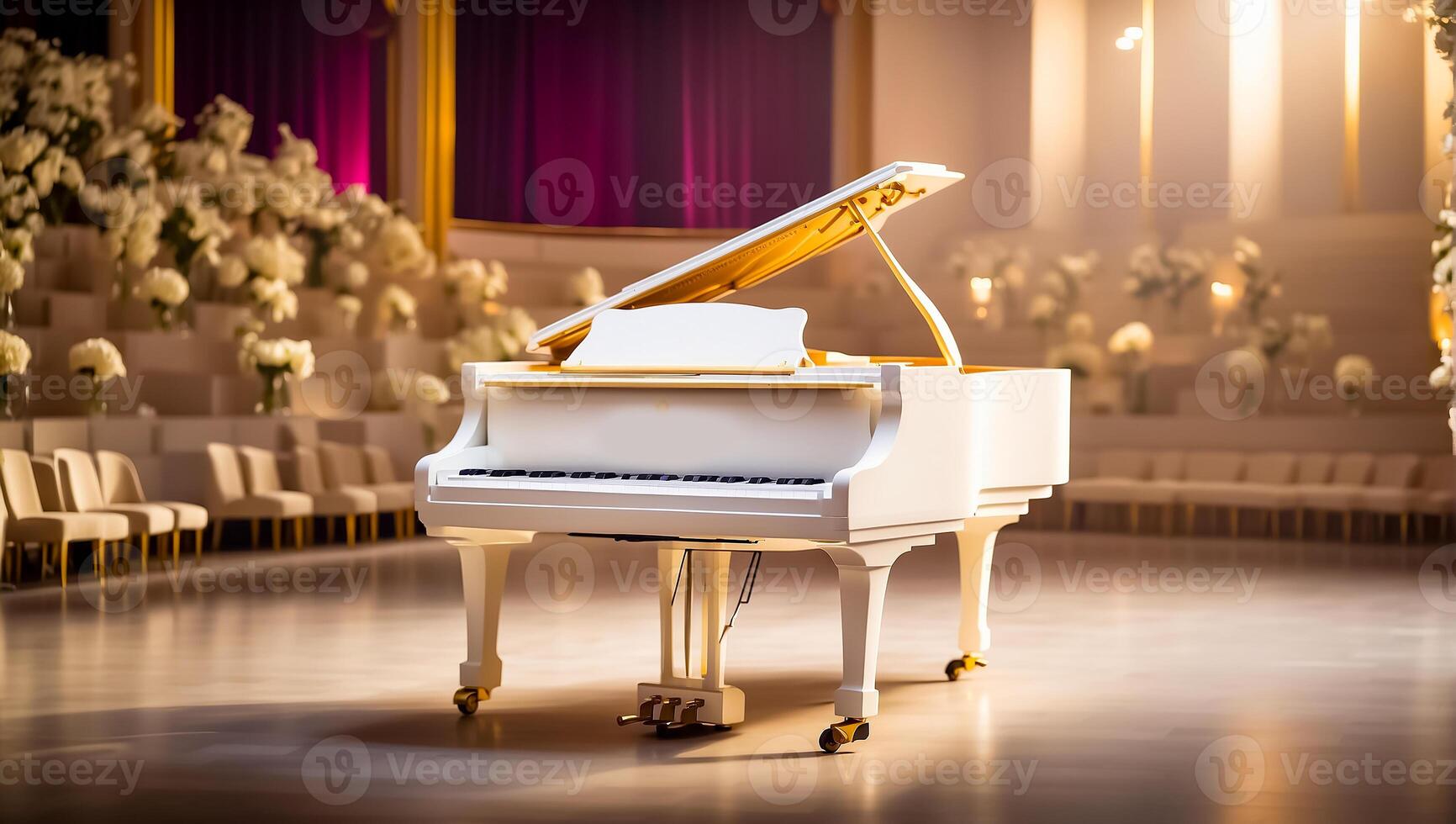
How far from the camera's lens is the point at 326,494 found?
380 inches

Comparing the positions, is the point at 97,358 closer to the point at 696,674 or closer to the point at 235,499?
the point at 235,499

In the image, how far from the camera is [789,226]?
458cm

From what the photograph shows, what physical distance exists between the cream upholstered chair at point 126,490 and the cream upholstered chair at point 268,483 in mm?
776

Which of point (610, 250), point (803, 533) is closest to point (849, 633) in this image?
point (803, 533)

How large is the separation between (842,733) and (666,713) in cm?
50

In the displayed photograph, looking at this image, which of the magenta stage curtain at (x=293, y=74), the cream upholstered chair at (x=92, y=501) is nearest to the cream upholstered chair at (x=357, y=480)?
the cream upholstered chair at (x=92, y=501)

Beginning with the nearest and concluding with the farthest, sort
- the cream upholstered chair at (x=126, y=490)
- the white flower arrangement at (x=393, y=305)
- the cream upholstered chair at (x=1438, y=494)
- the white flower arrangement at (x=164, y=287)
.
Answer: the cream upholstered chair at (x=126, y=490), the white flower arrangement at (x=164, y=287), the cream upholstered chair at (x=1438, y=494), the white flower arrangement at (x=393, y=305)

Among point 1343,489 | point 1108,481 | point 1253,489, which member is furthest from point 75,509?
point 1343,489

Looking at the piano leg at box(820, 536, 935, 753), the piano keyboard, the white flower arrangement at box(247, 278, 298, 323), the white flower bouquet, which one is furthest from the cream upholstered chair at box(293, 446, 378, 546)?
the piano leg at box(820, 536, 935, 753)

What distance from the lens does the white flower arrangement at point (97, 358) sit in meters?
8.56

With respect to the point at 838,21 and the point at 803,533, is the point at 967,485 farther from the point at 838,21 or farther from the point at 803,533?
the point at 838,21

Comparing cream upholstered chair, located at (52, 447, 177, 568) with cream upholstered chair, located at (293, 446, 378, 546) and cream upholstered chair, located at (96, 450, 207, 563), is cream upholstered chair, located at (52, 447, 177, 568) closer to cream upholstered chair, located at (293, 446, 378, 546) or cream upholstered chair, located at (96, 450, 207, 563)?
cream upholstered chair, located at (96, 450, 207, 563)

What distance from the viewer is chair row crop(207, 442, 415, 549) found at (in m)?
9.20

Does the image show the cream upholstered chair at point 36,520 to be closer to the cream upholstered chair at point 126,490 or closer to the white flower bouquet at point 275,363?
the cream upholstered chair at point 126,490
